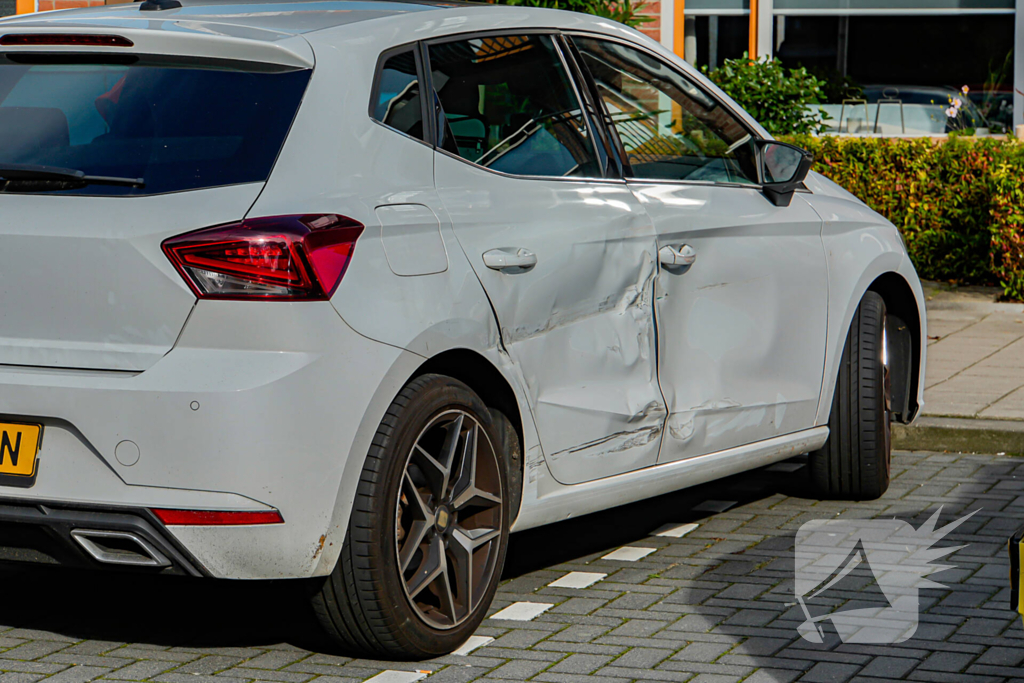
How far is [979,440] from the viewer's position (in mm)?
6887

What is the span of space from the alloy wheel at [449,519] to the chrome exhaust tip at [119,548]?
628 millimetres

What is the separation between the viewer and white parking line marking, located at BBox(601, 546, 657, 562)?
5.21m

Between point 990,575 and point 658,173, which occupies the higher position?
point 658,173

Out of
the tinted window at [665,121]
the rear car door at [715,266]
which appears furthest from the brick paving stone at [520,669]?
the tinted window at [665,121]

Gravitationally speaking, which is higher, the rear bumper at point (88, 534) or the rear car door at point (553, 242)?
the rear car door at point (553, 242)

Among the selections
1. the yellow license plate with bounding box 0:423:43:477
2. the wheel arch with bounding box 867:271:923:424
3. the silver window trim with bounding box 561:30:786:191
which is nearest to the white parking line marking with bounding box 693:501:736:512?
the wheel arch with bounding box 867:271:923:424

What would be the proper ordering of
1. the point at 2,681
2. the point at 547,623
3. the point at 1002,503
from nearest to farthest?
the point at 2,681 < the point at 547,623 < the point at 1002,503

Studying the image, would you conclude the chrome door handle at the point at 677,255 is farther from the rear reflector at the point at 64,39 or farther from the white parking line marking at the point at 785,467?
the white parking line marking at the point at 785,467

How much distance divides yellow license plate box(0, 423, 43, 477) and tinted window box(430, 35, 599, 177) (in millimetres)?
1361

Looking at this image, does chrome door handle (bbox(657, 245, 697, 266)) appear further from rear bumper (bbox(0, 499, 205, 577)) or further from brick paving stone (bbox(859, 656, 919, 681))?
rear bumper (bbox(0, 499, 205, 577))

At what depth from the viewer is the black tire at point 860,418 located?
228 inches

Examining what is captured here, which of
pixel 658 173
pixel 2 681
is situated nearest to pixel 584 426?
pixel 658 173

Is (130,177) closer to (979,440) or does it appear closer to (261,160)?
(261,160)

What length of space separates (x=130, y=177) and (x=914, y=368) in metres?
3.71
